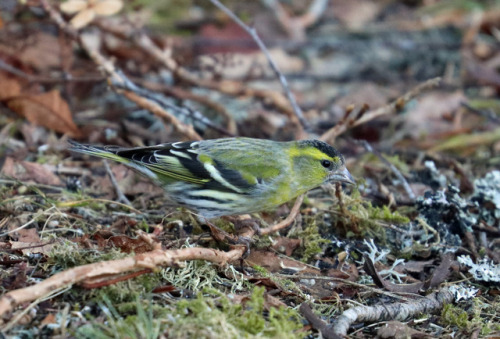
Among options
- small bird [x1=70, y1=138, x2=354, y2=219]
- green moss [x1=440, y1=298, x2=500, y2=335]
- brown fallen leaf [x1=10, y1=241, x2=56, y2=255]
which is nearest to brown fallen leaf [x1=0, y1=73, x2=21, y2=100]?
small bird [x1=70, y1=138, x2=354, y2=219]

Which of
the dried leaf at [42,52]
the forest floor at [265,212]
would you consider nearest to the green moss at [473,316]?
the forest floor at [265,212]

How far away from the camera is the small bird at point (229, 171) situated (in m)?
3.69

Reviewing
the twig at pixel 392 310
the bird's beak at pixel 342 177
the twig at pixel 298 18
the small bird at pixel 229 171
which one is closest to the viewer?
the twig at pixel 392 310

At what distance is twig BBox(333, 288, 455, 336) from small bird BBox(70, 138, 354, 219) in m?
0.99

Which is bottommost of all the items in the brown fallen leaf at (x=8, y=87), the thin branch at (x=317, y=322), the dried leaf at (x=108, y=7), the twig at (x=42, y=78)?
the thin branch at (x=317, y=322)

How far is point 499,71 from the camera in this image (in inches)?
271

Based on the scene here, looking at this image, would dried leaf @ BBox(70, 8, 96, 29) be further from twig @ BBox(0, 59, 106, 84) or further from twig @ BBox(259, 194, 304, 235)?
twig @ BBox(259, 194, 304, 235)

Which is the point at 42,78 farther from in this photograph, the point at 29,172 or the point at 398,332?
the point at 398,332

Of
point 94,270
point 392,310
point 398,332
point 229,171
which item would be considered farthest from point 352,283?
point 94,270

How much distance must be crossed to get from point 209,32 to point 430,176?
10.2 ft

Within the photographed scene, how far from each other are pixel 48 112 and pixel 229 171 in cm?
190

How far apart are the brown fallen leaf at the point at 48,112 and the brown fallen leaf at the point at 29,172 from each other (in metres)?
0.73

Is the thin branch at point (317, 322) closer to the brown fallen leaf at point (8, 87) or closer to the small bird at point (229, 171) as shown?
the small bird at point (229, 171)

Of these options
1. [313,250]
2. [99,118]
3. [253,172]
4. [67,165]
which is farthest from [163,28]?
[313,250]
